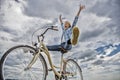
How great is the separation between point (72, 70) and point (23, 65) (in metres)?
0.75

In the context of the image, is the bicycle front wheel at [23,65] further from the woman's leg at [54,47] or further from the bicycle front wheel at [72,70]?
the bicycle front wheel at [72,70]

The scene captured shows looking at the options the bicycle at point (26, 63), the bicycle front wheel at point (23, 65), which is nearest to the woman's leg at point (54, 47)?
the bicycle at point (26, 63)

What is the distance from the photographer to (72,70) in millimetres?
3445

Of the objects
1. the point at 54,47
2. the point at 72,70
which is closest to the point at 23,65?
the point at 54,47

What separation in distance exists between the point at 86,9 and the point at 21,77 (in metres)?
1.34

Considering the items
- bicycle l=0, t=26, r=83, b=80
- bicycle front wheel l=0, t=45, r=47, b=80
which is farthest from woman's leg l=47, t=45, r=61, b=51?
bicycle front wheel l=0, t=45, r=47, b=80

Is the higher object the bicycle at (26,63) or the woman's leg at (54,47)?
→ the woman's leg at (54,47)

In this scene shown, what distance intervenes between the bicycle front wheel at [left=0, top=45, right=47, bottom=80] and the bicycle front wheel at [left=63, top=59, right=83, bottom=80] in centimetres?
43

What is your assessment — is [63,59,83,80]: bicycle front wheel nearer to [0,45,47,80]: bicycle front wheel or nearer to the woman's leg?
the woman's leg

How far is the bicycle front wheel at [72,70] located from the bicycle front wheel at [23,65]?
43 centimetres

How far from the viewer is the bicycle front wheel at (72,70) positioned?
334 centimetres

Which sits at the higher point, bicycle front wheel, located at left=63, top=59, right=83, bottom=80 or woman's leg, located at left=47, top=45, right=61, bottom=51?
woman's leg, located at left=47, top=45, right=61, bottom=51

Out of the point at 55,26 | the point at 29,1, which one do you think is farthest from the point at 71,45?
the point at 29,1

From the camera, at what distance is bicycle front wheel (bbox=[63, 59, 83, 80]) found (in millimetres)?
3340
